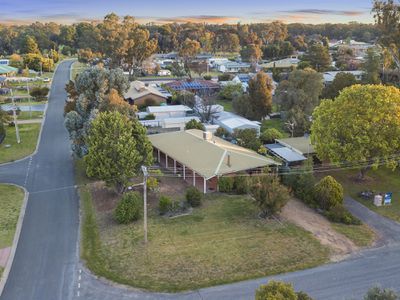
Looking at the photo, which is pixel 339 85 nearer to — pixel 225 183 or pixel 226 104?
pixel 226 104

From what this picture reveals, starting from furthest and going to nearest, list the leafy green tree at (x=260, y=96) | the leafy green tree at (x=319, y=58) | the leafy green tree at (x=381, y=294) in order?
the leafy green tree at (x=319, y=58) → the leafy green tree at (x=260, y=96) → the leafy green tree at (x=381, y=294)

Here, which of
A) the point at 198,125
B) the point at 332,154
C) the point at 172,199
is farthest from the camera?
the point at 198,125

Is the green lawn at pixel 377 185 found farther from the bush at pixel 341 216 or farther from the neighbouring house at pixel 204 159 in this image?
the neighbouring house at pixel 204 159

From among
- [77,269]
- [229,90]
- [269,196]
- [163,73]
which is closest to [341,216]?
[269,196]

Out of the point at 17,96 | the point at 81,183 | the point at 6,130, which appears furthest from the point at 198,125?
the point at 17,96

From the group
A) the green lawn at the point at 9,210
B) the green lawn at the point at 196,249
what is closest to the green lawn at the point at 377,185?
the green lawn at the point at 196,249

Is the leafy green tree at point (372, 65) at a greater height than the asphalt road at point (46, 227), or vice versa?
the leafy green tree at point (372, 65)

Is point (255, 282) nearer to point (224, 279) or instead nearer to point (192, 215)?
point (224, 279)

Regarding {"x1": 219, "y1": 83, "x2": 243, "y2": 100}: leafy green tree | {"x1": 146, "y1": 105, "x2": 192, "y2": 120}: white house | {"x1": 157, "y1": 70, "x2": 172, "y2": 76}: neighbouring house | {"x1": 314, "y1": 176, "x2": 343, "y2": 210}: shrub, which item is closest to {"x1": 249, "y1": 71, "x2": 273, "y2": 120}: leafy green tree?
{"x1": 146, "y1": 105, "x2": 192, "y2": 120}: white house
